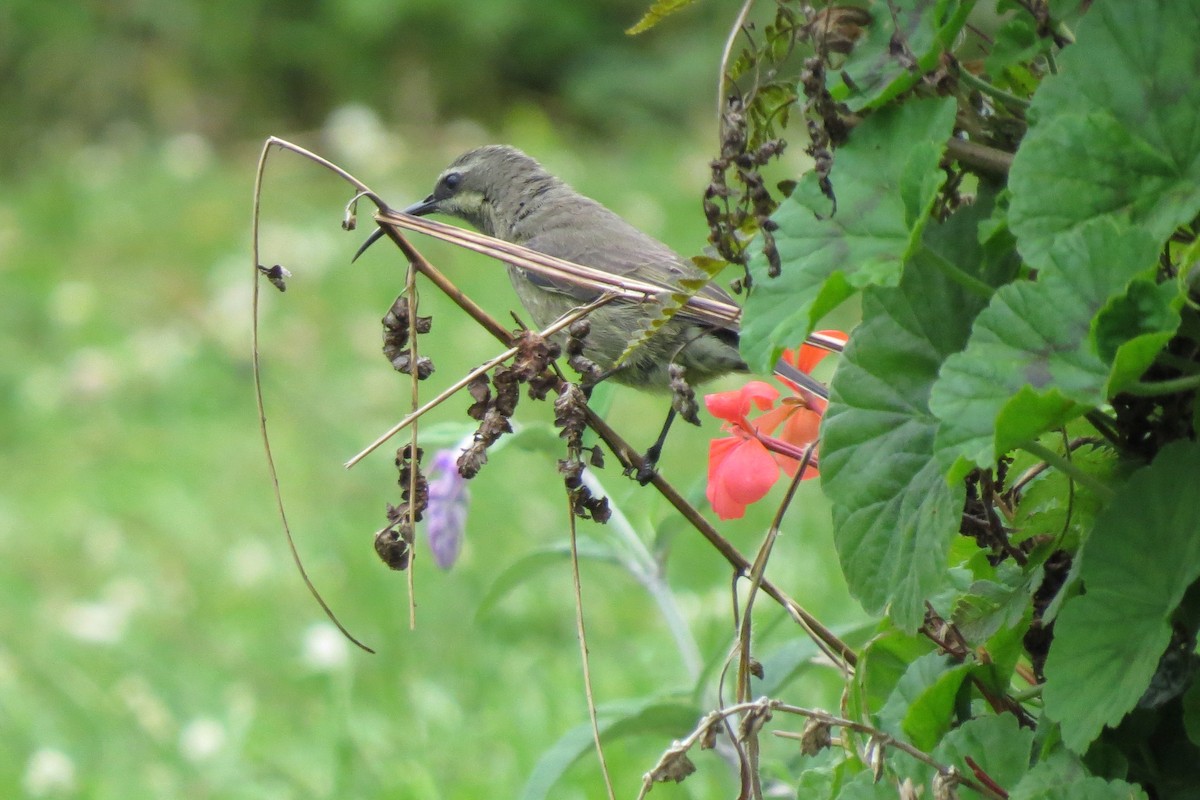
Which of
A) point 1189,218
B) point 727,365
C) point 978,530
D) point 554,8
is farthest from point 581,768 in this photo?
point 554,8

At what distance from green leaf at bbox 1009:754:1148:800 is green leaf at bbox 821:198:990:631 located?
0.15 m

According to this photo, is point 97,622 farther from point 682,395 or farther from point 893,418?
point 893,418

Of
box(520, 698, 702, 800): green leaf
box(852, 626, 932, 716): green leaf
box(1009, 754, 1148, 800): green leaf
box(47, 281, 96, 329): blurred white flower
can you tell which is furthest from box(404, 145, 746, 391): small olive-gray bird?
box(47, 281, 96, 329): blurred white flower

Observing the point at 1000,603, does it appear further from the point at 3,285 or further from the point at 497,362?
the point at 3,285

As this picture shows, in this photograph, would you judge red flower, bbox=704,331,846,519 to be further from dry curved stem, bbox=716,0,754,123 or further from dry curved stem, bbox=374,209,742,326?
dry curved stem, bbox=716,0,754,123

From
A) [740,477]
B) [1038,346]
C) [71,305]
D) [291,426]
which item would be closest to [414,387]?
[740,477]

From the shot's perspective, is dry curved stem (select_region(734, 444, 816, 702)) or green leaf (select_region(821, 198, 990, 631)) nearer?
green leaf (select_region(821, 198, 990, 631))

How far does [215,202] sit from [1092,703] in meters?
8.28

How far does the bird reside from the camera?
2.57m

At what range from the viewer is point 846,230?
3.60 ft

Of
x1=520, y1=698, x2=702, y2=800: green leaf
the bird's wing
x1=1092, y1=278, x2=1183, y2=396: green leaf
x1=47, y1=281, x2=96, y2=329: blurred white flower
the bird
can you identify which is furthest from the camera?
x1=47, y1=281, x2=96, y2=329: blurred white flower

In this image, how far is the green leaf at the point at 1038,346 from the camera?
37.0 inches

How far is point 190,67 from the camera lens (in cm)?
1077

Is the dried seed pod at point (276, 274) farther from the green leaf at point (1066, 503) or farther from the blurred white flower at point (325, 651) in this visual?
the blurred white flower at point (325, 651)
